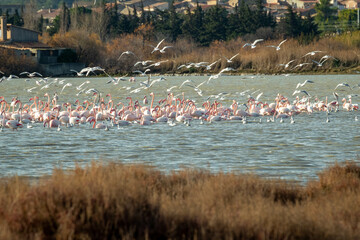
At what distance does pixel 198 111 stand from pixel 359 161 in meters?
11.4

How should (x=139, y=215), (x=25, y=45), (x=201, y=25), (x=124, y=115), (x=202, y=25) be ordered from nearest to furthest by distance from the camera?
(x=139, y=215) < (x=124, y=115) < (x=25, y=45) < (x=202, y=25) < (x=201, y=25)

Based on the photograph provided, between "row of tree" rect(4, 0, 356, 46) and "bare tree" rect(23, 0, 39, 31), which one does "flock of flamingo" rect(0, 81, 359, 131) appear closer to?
"row of tree" rect(4, 0, 356, 46)

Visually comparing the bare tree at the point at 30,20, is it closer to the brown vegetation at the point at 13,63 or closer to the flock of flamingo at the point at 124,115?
the brown vegetation at the point at 13,63

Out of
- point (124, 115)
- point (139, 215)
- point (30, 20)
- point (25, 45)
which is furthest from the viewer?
point (30, 20)

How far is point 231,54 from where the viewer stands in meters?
71.4

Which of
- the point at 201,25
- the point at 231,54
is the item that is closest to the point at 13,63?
the point at 231,54

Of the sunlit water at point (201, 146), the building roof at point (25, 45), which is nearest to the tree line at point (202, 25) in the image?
the building roof at point (25, 45)

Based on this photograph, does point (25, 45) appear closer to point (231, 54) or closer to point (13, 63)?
point (13, 63)

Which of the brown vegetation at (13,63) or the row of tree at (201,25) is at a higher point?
the row of tree at (201,25)

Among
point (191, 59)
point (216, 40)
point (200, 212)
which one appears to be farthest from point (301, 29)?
point (200, 212)

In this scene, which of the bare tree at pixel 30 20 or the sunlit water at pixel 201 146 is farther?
the bare tree at pixel 30 20

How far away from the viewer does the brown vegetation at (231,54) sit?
6556cm

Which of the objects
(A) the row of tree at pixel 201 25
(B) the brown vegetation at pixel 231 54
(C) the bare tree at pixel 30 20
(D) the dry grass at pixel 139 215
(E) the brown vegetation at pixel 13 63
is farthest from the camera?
(C) the bare tree at pixel 30 20

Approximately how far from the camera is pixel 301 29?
83750mm
